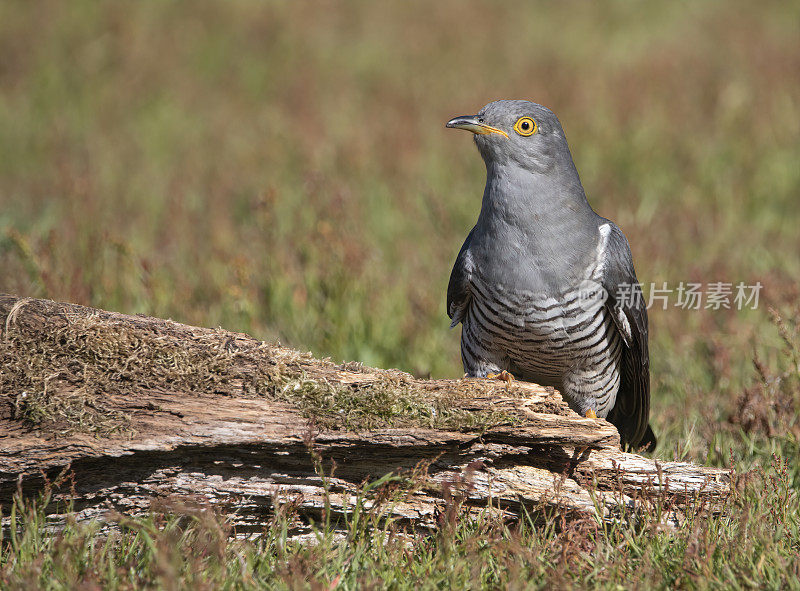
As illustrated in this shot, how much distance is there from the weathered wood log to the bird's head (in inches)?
46.3

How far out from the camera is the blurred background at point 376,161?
5496 mm

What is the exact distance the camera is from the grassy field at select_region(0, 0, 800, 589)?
3.03 m

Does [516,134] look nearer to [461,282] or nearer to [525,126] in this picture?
[525,126]

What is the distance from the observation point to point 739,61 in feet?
35.0

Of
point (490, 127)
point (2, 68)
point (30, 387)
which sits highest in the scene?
point (2, 68)

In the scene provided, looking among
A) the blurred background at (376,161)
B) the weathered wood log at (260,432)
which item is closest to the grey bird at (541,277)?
the weathered wood log at (260,432)

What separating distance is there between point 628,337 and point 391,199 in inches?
163

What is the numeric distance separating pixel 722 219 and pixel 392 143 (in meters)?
3.54

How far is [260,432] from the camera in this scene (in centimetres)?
311

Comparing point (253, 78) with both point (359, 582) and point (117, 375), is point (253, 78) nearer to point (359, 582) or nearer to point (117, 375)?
point (117, 375)

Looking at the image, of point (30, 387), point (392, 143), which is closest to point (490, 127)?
point (30, 387)

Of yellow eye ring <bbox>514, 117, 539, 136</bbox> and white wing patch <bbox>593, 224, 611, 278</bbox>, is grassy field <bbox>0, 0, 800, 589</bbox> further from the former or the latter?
yellow eye ring <bbox>514, 117, 539, 136</bbox>

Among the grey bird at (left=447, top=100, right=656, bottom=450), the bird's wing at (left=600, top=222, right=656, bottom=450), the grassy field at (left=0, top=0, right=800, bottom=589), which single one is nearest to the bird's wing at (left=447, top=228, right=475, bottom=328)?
the grey bird at (left=447, top=100, right=656, bottom=450)

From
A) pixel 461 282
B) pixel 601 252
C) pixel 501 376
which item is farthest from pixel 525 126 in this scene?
pixel 501 376
